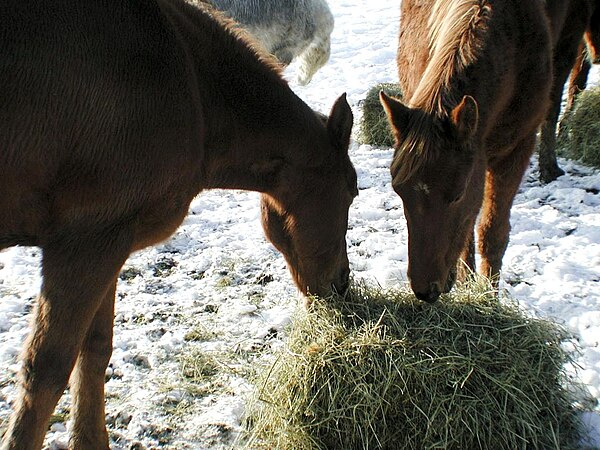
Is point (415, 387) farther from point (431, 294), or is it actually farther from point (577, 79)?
point (577, 79)

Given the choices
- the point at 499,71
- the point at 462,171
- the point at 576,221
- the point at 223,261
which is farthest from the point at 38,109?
the point at 576,221

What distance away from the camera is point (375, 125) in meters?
7.27

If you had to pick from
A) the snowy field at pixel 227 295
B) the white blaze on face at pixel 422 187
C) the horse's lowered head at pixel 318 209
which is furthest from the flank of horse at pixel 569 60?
the horse's lowered head at pixel 318 209

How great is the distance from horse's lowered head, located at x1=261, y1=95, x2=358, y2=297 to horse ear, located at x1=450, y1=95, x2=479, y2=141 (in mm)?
504

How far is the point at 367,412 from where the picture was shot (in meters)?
2.76

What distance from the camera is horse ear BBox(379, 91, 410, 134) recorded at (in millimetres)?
3094

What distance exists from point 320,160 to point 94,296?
4.05 feet

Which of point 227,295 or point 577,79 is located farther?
point 577,79

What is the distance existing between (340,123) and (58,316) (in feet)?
5.12

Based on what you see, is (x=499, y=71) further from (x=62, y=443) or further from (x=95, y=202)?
(x=62, y=443)

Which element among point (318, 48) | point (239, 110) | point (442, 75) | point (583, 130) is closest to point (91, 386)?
point (239, 110)

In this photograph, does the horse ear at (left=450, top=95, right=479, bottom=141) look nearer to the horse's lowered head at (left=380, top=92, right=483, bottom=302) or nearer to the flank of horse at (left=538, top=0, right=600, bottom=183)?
the horse's lowered head at (left=380, top=92, right=483, bottom=302)

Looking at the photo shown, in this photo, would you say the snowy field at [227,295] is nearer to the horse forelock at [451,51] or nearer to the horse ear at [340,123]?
the horse ear at [340,123]

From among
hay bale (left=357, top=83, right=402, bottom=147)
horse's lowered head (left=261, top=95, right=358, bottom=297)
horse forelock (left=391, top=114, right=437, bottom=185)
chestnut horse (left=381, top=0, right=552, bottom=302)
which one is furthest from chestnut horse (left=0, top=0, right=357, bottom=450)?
hay bale (left=357, top=83, right=402, bottom=147)
